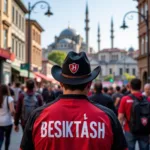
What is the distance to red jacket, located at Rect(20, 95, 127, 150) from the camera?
9.26 ft

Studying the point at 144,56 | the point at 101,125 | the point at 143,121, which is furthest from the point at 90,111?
the point at 144,56

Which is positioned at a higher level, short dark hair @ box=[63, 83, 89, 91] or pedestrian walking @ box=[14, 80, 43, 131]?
short dark hair @ box=[63, 83, 89, 91]

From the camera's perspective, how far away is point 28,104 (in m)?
8.51

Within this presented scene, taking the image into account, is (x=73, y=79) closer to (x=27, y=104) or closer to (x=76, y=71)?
(x=76, y=71)

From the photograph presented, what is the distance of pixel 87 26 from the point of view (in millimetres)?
165375

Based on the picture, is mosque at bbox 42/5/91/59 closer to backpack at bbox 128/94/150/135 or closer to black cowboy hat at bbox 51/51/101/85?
backpack at bbox 128/94/150/135

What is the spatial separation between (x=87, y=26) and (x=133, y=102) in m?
160

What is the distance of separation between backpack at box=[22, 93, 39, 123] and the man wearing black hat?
544 centimetres

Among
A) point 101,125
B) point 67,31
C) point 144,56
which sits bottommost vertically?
point 101,125

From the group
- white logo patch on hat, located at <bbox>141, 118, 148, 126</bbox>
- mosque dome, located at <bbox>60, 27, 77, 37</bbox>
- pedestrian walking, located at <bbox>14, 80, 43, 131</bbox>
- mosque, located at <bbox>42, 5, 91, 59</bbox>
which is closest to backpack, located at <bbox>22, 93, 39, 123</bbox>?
pedestrian walking, located at <bbox>14, 80, 43, 131</bbox>

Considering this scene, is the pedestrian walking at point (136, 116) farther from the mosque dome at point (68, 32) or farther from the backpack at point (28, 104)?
the mosque dome at point (68, 32)

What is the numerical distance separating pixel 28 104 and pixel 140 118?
292 centimetres

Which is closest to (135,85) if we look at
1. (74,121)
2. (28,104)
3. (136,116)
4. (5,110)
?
(136,116)

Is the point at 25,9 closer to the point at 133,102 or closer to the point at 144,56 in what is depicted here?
the point at 144,56
